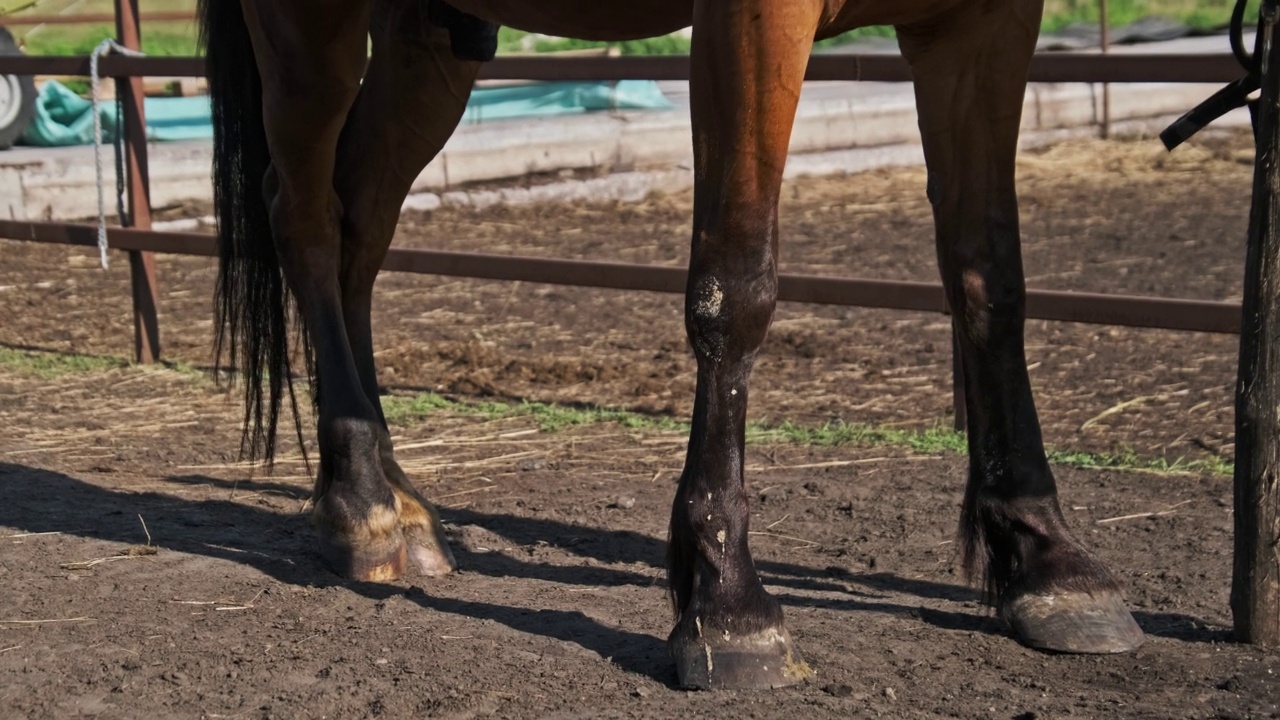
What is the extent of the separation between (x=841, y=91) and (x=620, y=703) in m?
12.3

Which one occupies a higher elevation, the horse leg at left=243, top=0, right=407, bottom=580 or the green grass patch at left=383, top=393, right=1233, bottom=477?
the horse leg at left=243, top=0, right=407, bottom=580

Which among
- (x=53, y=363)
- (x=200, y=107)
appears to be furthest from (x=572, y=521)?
(x=200, y=107)

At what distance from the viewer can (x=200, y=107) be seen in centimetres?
1304

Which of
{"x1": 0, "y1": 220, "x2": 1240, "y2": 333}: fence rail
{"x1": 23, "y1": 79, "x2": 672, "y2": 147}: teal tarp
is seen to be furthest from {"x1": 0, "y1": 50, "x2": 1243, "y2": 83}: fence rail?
{"x1": 23, "y1": 79, "x2": 672, "y2": 147}: teal tarp

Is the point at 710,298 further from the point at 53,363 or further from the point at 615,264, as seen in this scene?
the point at 53,363

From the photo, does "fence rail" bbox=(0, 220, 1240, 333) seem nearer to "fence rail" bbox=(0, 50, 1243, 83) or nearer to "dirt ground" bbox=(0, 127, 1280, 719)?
"dirt ground" bbox=(0, 127, 1280, 719)

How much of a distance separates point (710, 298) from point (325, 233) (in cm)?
151

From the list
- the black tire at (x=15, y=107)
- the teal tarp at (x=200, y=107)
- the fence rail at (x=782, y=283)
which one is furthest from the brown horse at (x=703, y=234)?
the black tire at (x=15, y=107)

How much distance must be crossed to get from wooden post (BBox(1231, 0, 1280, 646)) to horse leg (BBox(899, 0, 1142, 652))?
0.25 metres

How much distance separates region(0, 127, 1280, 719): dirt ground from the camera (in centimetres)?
277

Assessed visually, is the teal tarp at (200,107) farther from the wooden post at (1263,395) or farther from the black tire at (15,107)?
the wooden post at (1263,395)

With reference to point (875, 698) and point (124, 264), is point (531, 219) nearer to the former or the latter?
point (124, 264)

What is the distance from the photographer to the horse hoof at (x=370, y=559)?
3.54m

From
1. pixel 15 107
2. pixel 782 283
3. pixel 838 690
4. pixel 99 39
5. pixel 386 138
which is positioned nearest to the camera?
pixel 838 690
